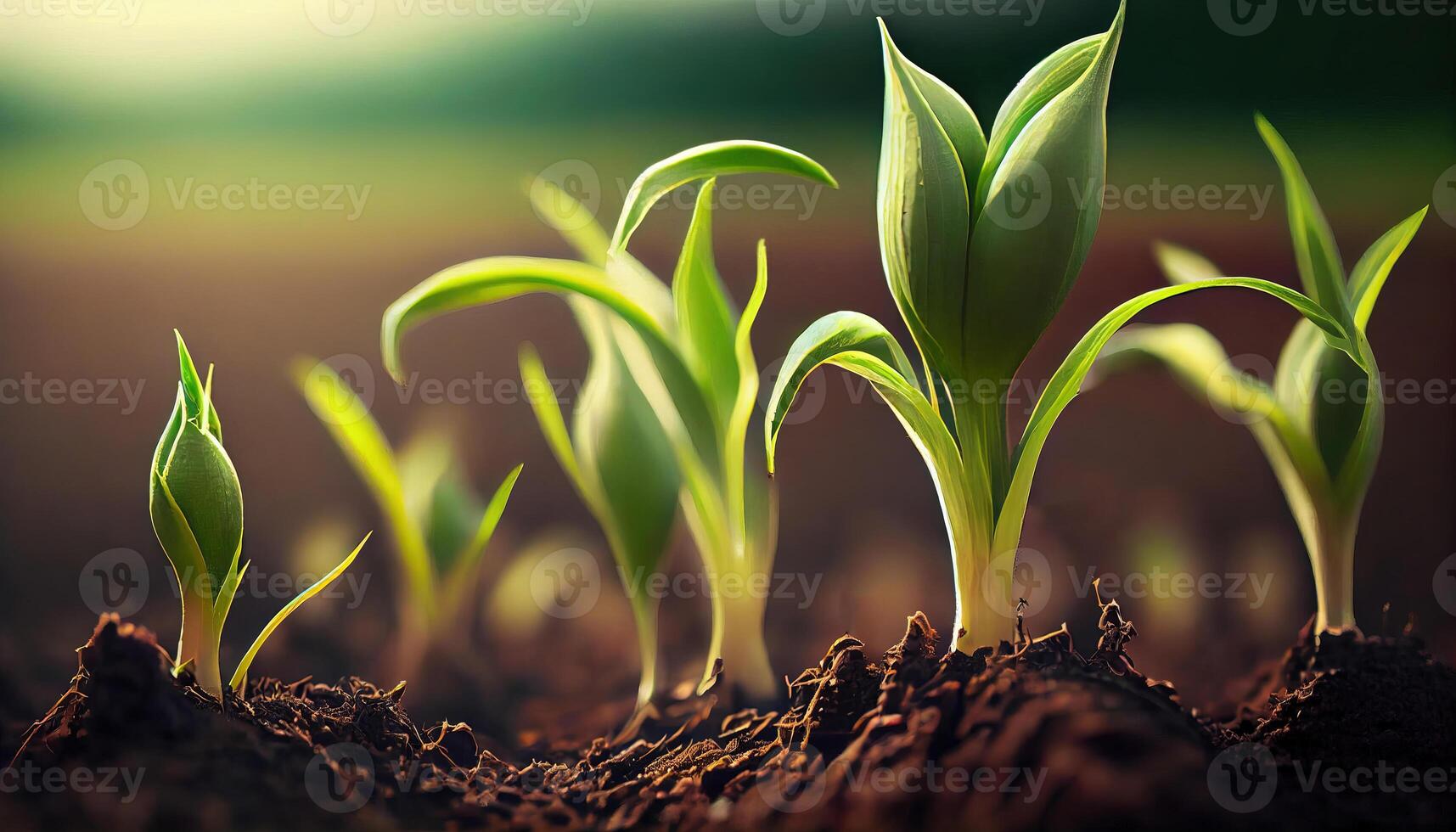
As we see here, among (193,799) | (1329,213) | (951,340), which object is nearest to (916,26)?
(951,340)

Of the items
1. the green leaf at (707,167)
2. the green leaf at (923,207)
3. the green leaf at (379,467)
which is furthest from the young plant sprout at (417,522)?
the green leaf at (923,207)

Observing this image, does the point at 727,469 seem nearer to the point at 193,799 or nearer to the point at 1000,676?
the point at 1000,676

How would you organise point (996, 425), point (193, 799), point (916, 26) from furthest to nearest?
point (916, 26), point (996, 425), point (193, 799)

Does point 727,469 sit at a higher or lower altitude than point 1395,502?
higher

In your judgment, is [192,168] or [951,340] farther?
[192,168]

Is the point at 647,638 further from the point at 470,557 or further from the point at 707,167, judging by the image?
the point at 707,167

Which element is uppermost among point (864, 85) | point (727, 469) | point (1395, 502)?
point (864, 85)

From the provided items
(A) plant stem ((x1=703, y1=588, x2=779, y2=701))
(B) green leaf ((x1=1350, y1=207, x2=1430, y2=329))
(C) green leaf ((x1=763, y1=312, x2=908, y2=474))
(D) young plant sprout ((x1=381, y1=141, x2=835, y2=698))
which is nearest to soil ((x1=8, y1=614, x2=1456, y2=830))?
(A) plant stem ((x1=703, y1=588, x2=779, y2=701))
